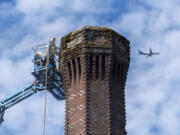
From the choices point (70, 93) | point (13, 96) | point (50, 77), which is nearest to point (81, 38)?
point (70, 93)

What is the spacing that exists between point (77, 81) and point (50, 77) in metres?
5.82

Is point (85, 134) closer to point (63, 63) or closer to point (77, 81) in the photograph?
point (77, 81)

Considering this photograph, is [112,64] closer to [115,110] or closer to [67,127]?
[115,110]

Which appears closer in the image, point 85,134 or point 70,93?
point 85,134

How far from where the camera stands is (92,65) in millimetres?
29625


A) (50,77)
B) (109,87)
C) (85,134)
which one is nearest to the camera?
(85,134)

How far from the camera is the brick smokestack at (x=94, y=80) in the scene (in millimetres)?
28203

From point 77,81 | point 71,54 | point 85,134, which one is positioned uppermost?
point 71,54

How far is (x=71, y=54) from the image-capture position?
100ft

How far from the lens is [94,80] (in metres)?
29.4

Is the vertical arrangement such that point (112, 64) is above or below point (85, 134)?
above

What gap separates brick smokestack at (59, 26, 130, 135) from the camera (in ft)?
92.5

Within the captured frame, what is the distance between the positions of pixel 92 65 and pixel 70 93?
8.55 feet

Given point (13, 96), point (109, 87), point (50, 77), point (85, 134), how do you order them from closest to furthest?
1. point (85, 134)
2. point (109, 87)
3. point (50, 77)
4. point (13, 96)
